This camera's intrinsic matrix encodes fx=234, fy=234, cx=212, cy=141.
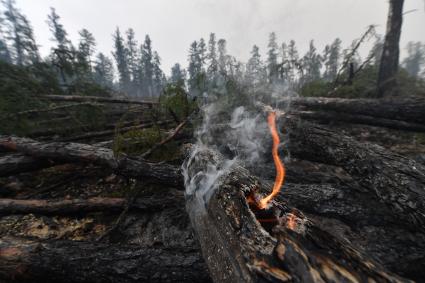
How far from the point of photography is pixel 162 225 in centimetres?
367

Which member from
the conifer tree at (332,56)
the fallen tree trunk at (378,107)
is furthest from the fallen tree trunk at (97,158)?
the conifer tree at (332,56)

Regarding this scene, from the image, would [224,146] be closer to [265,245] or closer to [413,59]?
[265,245]

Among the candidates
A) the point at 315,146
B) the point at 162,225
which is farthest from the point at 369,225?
Result: the point at 162,225

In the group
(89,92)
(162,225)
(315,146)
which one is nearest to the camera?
(162,225)

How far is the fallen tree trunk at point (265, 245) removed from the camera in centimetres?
139

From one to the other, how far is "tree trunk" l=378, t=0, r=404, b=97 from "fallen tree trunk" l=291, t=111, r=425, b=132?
2.47 meters

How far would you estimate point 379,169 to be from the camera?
2869 mm

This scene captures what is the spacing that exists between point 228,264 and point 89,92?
7.86 meters

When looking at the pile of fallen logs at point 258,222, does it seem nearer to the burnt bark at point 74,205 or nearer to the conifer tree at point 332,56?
the burnt bark at point 74,205

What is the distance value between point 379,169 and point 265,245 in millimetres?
2157

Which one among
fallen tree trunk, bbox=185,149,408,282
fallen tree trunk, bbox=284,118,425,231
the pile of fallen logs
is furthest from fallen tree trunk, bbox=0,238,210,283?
fallen tree trunk, bbox=284,118,425,231

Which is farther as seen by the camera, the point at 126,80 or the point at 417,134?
the point at 126,80

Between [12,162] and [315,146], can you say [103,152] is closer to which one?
[12,162]

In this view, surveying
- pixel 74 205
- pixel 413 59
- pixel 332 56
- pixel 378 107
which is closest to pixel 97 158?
pixel 74 205
